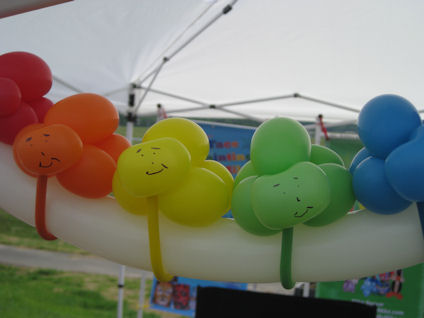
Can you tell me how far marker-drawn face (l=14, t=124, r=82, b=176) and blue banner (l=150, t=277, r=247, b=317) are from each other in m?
2.60

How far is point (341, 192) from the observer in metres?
0.77

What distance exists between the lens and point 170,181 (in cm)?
76

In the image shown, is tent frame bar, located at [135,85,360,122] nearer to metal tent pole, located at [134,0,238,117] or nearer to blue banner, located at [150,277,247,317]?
metal tent pole, located at [134,0,238,117]

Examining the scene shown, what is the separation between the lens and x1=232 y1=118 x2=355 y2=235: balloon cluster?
0.68 metres

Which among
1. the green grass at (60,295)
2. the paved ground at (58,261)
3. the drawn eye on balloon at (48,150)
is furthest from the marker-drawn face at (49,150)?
the paved ground at (58,261)

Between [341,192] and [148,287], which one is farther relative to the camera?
[148,287]

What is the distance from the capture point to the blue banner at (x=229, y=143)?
321cm

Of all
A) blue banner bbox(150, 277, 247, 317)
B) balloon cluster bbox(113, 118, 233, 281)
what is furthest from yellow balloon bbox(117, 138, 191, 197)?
blue banner bbox(150, 277, 247, 317)

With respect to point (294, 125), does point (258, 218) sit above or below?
below

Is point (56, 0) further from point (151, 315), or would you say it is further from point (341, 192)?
point (151, 315)

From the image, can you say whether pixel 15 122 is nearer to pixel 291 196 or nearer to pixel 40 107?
pixel 40 107

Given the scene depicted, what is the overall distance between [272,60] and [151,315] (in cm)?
432

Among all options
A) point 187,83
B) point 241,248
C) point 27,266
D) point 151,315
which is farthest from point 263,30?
point 27,266

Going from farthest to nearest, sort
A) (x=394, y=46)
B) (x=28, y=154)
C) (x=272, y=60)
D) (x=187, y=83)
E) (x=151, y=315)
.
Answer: (x=151, y=315), (x=187, y=83), (x=272, y=60), (x=394, y=46), (x=28, y=154)
